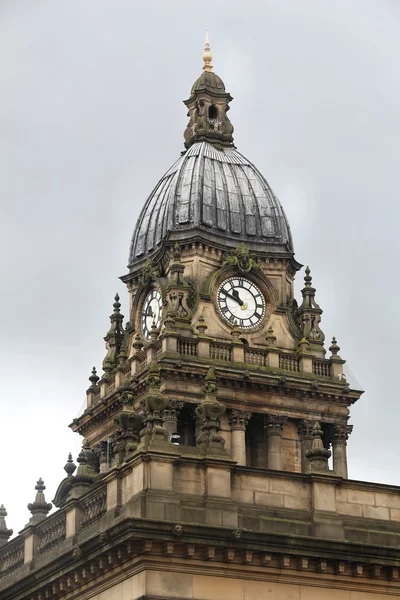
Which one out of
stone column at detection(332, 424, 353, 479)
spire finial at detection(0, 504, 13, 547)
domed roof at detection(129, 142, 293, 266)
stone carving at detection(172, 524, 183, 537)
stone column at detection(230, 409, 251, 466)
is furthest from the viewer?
domed roof at detection(129, 142, 293, 266)

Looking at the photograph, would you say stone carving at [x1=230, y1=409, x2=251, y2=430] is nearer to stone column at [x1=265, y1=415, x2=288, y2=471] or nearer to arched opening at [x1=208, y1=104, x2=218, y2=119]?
stone column at [x1=265, y1=415, x2=288, y2=471]

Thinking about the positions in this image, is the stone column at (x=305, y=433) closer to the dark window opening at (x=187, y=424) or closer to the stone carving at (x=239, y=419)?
the stone carving at (x=239, y=419)

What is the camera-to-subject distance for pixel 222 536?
45.9 meters

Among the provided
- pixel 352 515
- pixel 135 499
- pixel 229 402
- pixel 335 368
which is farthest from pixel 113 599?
pixel 335 368

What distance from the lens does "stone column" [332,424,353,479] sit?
76.6 m

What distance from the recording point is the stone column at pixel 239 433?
241 feet

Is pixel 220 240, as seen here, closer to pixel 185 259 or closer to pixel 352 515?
pixel 185 259

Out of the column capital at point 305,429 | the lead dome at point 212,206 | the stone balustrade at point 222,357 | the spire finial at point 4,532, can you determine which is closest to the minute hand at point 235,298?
the lead dome at point 212,206

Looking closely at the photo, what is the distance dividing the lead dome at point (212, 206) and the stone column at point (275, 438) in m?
9.05

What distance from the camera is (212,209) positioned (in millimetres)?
80688

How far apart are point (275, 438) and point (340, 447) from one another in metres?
3.51

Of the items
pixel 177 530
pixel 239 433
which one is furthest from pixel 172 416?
pixel 177 530

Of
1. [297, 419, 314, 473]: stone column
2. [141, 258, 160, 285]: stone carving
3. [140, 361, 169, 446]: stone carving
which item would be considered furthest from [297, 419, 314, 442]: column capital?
[140, 361, 169, 446]: stone carving

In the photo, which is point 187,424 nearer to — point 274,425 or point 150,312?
point 274,425
